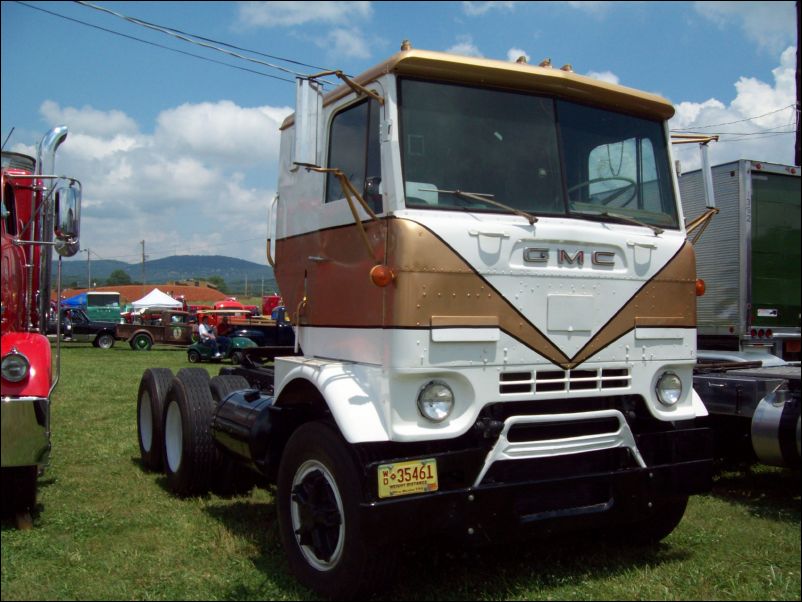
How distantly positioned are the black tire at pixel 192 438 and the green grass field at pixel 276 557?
166mm

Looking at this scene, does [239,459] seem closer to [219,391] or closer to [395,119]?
[219,391]

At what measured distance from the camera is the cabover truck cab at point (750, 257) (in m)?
10.6

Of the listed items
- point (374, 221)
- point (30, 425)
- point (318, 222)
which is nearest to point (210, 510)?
point (30, 425)

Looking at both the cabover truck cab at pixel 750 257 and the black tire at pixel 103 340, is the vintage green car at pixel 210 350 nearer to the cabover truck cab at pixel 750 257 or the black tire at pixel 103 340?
the black tire at pixel 103 340

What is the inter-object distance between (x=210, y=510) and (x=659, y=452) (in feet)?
11.5

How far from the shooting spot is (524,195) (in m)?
4.57

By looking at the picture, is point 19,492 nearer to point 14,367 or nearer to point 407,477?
point 14,367

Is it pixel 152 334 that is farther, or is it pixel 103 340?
pixel 103 340

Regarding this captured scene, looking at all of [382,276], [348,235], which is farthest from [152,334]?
[382,276]

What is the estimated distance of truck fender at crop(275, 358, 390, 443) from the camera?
396cm

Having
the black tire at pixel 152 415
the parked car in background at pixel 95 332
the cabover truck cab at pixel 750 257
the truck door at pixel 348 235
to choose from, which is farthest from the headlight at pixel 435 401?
the parked car in background at pixel 95 332

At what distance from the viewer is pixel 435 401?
13.4ft

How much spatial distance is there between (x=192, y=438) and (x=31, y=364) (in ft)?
5.63

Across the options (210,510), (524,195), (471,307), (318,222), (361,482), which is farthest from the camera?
(210,510)
